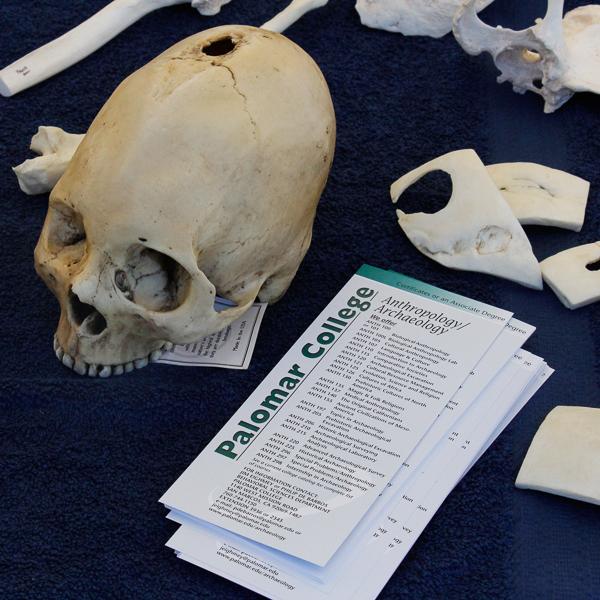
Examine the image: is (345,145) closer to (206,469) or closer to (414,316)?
(414,316)

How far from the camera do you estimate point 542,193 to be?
2021mm

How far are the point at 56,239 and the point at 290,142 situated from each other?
39cm

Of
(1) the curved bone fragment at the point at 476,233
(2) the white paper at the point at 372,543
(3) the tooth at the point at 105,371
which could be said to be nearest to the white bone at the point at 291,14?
(1) the curved bone fragment at the point at 476,233

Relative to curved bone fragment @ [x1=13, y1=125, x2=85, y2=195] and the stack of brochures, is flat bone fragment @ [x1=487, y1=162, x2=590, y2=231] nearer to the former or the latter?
the stack of brochures

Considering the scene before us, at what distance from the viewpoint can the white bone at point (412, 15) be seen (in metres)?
2.44

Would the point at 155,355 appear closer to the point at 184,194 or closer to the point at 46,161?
the point at 184,194

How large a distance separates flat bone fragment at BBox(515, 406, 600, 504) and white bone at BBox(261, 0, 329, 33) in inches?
46.4

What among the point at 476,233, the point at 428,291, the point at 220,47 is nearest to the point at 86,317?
the point at 220,47

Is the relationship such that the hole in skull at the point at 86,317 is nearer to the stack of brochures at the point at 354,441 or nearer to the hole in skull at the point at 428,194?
the stack of brochures at the point at 354,441

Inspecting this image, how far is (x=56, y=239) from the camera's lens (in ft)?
5.48

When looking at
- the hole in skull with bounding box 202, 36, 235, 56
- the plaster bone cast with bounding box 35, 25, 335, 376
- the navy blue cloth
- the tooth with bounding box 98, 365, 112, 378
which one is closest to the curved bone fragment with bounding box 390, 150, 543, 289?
the navy blue cloth

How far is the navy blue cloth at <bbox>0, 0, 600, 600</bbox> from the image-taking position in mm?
1496

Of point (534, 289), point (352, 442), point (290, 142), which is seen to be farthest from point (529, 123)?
point (352, 442)

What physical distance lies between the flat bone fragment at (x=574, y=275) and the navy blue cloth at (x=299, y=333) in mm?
30
